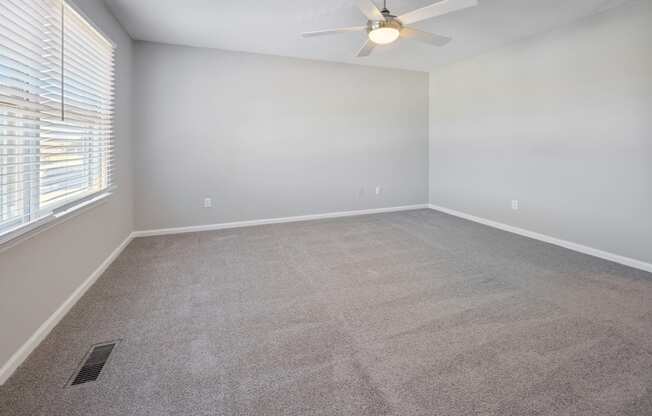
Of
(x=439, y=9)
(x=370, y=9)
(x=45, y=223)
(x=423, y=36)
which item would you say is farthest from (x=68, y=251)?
(x=423, y=36)

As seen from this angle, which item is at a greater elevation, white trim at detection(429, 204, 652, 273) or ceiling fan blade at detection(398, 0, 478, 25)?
ceiling fan blade at detection(398, 0, 478, 25)

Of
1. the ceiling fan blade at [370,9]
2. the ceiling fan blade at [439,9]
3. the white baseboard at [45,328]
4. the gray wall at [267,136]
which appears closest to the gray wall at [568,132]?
the gray wall at [267,136]

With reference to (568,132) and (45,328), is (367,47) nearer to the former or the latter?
(568,132)

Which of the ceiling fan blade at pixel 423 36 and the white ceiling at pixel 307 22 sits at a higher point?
the white ceiling at pixel 307 22

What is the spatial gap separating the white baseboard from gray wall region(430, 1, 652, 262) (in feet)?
15.3

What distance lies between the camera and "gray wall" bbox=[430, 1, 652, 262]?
293cm

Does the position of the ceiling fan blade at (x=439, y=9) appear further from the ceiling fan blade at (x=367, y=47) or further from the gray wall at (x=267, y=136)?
the gray wall at (x=267, y=136)

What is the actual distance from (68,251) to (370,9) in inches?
109

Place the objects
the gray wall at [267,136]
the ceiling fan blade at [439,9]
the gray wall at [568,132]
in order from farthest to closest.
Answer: the gray wall at [267,136], the gray wall at [568,132], the ceiling fan blade at [439,9]

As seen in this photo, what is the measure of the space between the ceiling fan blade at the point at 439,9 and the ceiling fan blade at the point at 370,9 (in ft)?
0.62

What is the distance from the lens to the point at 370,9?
2352mm

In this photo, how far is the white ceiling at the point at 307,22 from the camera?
2.94 meters

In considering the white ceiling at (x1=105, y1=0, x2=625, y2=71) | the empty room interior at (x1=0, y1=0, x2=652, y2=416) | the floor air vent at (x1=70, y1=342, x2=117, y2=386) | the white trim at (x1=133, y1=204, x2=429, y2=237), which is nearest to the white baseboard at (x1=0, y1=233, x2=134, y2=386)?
the empty room interior at (x1=0, y1=0, x2=652, y2=416)

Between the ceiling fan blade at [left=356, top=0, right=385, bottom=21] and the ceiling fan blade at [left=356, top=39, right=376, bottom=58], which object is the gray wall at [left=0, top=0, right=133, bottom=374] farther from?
the ceiling fan blade at [left=356, top=39, right=376, bottom=58]
